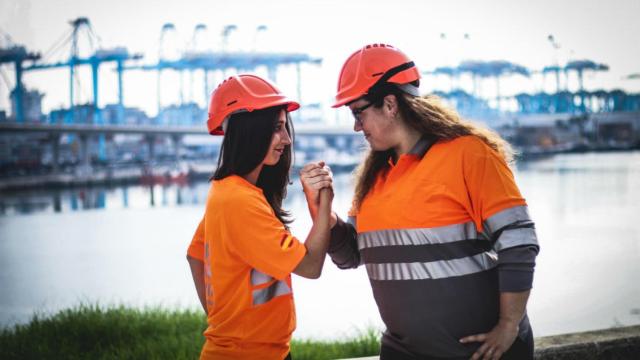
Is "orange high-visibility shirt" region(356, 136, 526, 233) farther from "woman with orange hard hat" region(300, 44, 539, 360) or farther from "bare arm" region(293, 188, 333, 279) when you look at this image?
"bare arm" region(293, 188, 333, 279)

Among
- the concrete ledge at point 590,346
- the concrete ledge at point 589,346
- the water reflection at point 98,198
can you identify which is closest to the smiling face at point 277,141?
the concrete ledge at point 589,346

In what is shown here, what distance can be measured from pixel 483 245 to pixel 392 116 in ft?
1.30

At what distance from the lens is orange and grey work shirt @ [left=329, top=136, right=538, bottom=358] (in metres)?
1.29

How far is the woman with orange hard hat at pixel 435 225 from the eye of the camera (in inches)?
51.4

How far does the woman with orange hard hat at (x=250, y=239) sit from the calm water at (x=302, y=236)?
10.3 inches

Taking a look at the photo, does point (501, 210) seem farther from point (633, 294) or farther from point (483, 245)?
point (633, 294)

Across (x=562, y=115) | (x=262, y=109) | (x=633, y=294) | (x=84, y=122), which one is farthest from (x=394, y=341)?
(x=84, y=122)

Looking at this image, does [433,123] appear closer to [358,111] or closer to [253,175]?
[358,111]

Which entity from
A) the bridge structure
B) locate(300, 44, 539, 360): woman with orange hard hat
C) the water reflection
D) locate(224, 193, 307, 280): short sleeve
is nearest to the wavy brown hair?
locate(300, 44, 539, 360): woman with orange hard hat

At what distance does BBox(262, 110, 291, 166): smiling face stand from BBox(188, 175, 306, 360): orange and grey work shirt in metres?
0.10

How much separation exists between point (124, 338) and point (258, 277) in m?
3.20

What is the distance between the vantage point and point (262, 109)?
1.45 metres

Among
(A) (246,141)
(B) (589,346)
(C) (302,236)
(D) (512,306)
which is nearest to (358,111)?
(A) (246,141)

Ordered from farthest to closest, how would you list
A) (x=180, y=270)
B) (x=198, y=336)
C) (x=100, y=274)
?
1. (x=100, y=274)
2. (x=180, y=270)
3. (x=198, y=336)
